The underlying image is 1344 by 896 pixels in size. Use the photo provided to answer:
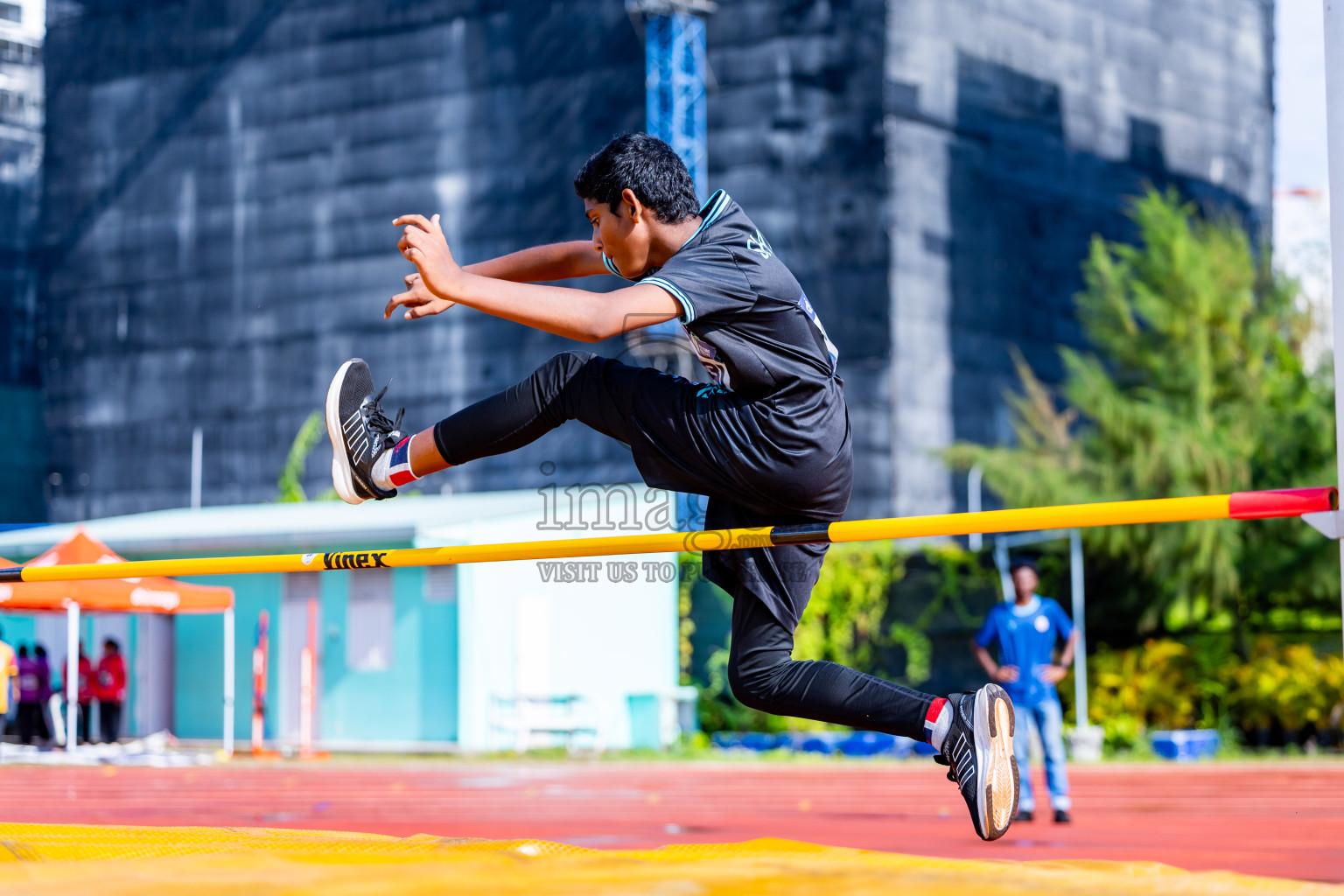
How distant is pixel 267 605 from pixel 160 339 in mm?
15039

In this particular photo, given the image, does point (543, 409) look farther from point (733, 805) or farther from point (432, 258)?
point (733, 805)

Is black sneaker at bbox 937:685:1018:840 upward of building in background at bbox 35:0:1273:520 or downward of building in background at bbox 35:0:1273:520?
downward

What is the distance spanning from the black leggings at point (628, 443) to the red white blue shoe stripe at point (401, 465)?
13cm

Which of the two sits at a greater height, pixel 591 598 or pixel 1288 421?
pixel 1288 421

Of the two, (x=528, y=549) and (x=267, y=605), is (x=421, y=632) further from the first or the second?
(x=528, y=549)

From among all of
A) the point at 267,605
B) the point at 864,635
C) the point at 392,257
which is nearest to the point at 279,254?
the point at 392,257

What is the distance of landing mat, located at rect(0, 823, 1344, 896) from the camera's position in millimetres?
2871

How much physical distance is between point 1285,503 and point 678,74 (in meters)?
21.2

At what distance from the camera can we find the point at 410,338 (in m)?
28.8

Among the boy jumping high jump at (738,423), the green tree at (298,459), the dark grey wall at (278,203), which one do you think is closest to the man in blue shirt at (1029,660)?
the boy jumping high jump at (738,423)

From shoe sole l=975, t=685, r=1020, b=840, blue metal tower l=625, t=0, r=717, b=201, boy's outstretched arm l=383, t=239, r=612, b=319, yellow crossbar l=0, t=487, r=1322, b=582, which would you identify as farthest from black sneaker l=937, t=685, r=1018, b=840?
blue metal tower l=625, t=0, r=717, b=201

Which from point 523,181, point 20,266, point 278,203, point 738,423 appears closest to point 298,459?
point 523,181

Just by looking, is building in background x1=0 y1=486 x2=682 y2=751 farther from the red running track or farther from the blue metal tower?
the blue metal tower

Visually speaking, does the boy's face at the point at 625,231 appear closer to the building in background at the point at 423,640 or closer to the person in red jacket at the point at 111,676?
the building in background at the point at 423,640
